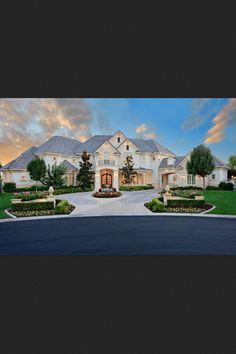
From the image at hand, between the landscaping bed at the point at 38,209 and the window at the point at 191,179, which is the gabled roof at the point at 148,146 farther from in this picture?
the landscaping bed at the point at 38,209

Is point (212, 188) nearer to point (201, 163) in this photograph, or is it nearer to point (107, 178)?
point (201, 163)

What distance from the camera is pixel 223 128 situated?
27.2 feet

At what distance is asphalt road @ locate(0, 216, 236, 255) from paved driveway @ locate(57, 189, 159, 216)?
0.91 metres

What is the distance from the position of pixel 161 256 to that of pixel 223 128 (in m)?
7.09

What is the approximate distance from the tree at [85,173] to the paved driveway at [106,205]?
112 cm

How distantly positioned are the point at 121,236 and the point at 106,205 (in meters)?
4.25

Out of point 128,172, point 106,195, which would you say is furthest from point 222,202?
point 128,172

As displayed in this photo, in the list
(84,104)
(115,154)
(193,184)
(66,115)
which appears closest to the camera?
(84,104)

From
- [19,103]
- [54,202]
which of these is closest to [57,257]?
[54,202]

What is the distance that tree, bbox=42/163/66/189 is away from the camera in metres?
11.6

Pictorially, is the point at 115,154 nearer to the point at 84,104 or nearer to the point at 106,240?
the point at 84,104

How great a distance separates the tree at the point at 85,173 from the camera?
1290 centimetres

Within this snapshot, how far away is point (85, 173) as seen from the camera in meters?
13.3

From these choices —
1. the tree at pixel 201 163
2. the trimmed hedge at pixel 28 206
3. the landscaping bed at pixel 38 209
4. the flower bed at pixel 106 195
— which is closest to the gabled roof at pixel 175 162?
the tree at pixel 201 163
